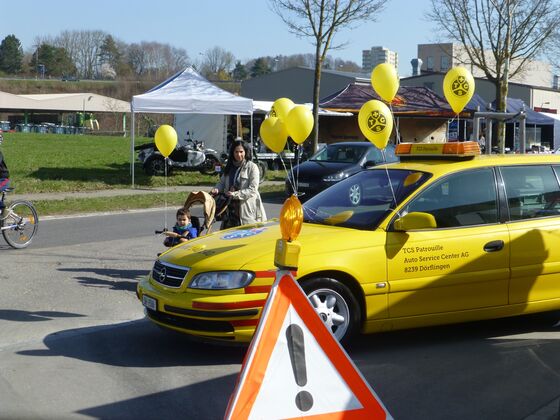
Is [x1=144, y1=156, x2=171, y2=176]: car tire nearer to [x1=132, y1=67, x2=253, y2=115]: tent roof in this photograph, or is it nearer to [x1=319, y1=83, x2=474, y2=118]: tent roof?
[x1=132, y1=67, x2=253, y2=115]: tent roof

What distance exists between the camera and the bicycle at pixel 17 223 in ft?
37.6

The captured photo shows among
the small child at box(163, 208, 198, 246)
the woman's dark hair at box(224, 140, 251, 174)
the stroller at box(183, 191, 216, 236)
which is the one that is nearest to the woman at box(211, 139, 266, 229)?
the woman's dark hair at box(224, 140, 251, 174)

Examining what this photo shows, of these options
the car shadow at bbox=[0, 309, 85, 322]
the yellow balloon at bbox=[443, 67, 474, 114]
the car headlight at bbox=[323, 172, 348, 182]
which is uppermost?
the yellow balloon at bbox=[443, 67, 474, 114]

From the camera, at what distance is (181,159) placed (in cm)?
2517

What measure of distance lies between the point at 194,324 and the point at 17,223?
6656mm

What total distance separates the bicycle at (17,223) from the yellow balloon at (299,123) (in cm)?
612

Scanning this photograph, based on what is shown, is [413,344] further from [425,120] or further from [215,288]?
[425,120]

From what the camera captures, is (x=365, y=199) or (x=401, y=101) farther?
(x=401, y=101)

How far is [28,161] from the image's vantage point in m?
28.7

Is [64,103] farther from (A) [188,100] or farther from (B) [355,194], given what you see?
(B) [355,194]

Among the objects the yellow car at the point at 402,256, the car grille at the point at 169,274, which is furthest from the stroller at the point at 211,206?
the car grille at the point at 169,274

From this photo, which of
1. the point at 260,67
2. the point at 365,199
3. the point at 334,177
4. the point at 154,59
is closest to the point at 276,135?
the point at 365,199

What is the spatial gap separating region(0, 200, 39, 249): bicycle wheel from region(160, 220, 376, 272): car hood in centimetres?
578

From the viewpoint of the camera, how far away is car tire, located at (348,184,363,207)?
6.78 metres
